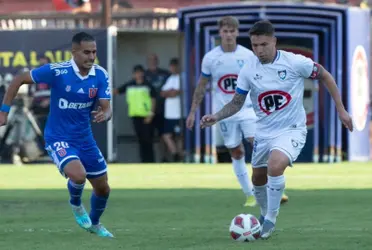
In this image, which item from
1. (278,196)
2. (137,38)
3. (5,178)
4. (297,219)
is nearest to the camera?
(278,196)

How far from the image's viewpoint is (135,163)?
2577 centimetres

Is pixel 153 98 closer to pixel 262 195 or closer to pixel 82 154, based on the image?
pixel 262 195

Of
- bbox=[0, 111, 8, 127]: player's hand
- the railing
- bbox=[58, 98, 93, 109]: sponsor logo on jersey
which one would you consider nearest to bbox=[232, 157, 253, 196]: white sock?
bbox=[58, 98, 93, 109]: sponsor logo on jersey

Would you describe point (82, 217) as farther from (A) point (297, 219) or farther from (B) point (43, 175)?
(B) point (43, 175)

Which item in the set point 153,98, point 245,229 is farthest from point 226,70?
point 153,98

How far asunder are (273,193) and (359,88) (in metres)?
15.1

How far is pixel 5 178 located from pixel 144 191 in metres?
3.99

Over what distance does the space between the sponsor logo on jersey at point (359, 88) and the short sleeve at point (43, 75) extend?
1481 centimetres

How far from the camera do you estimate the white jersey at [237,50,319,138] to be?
432 inches

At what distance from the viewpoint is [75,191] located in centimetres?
1113

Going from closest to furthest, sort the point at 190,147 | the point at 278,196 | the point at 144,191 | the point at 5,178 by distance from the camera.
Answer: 1. the point at 278,196
2. the point at 144,191
3. the point at 5,178
4. the point at 190,147

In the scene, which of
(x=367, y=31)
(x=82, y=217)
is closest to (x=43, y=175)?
(x=367, y=31)

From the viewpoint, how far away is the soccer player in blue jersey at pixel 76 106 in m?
11.0

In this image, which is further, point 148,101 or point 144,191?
point 148,101
